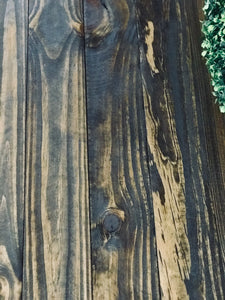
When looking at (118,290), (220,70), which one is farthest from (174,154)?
(118,290)

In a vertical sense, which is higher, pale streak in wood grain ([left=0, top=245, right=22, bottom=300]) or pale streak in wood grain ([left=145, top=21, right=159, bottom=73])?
pale streak in wood grain ([left=145, top=21, right=159, bottom=73])

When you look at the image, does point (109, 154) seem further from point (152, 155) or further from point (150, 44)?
point (150, 44)

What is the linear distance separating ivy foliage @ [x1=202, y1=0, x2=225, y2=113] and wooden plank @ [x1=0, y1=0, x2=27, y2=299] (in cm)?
46

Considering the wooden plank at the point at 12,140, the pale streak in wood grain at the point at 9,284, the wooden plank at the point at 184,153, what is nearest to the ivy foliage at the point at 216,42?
the wooden plank at the point at 184,153

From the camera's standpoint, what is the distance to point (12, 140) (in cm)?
104

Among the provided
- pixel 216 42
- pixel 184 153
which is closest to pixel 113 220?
pixel 184 153

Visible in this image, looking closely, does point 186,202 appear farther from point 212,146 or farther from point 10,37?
point 10,37

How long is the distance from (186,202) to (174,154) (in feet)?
0.39

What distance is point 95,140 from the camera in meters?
1.04

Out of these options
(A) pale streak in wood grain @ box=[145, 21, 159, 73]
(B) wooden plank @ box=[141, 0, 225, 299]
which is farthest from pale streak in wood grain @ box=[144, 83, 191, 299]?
(A) pale streak in wood grain @ box=[145, 21, 159, 73]

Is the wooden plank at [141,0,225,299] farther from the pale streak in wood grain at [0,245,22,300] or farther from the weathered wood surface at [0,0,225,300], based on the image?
the pale streak in wood grain at [0,245,22,300]

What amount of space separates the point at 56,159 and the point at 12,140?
12 cm

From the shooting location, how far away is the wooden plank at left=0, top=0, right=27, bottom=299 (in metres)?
0.93

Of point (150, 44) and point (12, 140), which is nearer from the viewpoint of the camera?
point (12, 140)
